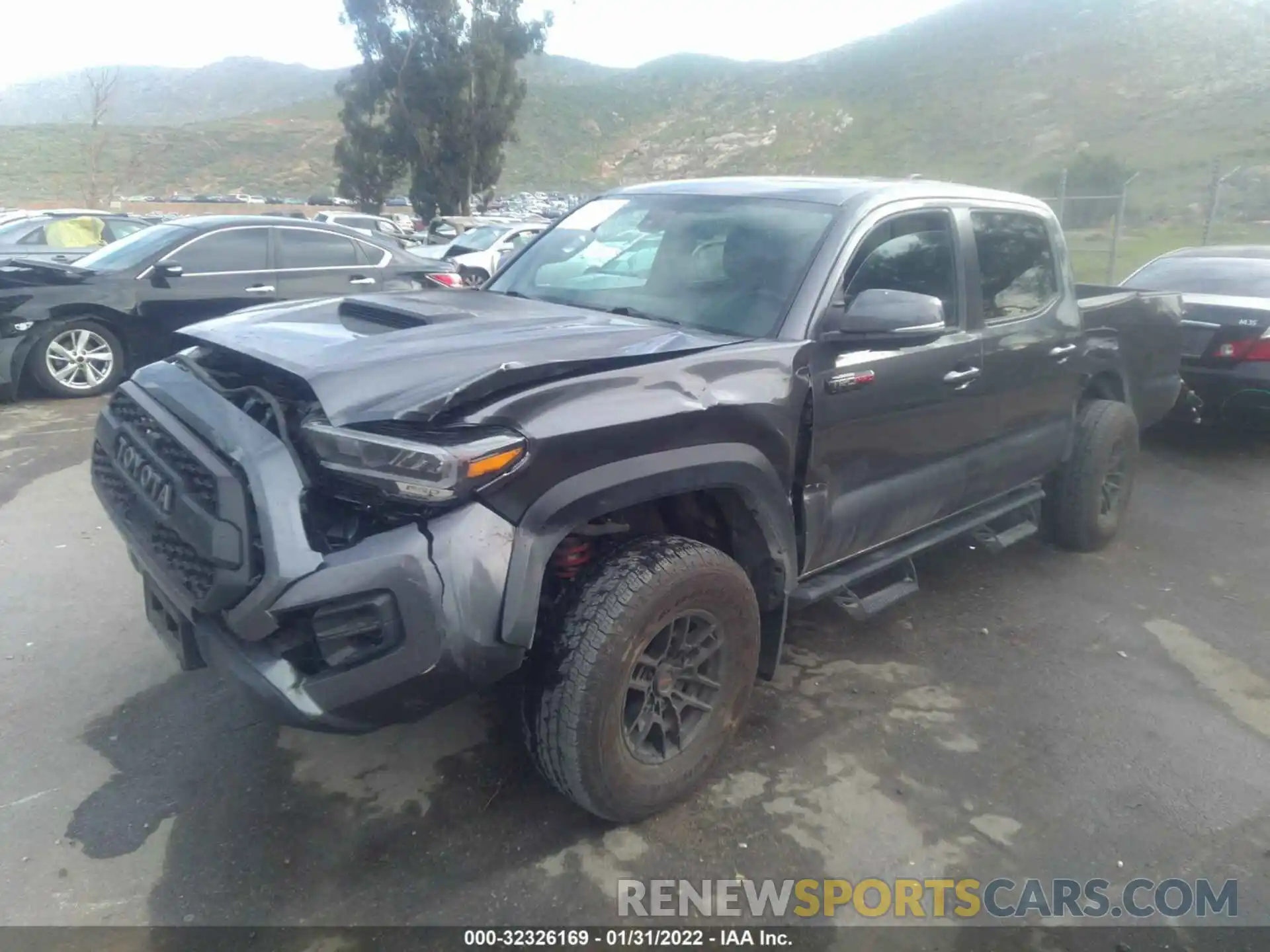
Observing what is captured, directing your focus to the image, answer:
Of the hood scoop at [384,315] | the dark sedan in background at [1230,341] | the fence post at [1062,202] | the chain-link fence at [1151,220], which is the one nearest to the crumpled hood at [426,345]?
the hood scoop at [384,315]

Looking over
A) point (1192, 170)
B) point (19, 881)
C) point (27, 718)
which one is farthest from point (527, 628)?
point (1192, 170)

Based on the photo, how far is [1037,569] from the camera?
17.0ft

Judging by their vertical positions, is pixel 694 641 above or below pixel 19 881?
above

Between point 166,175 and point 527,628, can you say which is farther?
point 166,175

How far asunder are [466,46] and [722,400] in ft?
117

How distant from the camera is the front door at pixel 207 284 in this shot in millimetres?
8203

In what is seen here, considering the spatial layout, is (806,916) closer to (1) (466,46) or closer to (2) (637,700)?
(2) (637,700)

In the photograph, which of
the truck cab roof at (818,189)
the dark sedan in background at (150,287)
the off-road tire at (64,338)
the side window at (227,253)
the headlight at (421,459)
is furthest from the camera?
the side window at (227,253)

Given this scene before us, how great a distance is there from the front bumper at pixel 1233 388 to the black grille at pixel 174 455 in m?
7.07

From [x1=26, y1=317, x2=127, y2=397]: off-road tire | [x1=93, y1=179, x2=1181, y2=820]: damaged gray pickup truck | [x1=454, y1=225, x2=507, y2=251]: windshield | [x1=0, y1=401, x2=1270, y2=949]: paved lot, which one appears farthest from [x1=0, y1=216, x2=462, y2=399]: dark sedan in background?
[x1=454, y1=225, x2=507, y2=251]: windshield

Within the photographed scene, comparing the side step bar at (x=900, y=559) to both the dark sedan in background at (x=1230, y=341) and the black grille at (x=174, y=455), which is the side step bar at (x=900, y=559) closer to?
the black grille at (x=174, y=455)

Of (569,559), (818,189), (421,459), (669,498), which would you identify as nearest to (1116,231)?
(818,189)

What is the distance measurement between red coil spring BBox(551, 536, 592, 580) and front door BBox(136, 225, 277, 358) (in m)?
6.57

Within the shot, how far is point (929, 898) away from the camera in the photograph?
105 inches
